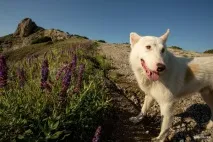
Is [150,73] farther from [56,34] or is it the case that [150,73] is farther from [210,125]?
[56,34]

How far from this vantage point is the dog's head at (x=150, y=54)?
562cm

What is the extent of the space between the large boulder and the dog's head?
52507 mm

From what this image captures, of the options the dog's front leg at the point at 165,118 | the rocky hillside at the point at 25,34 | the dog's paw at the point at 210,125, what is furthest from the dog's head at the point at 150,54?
the rocky hillside at the point at 25,34

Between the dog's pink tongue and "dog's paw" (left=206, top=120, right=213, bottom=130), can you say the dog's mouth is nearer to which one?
the dog's pink tongue

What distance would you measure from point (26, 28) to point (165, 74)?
5425 centimetres

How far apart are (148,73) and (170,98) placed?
73cm

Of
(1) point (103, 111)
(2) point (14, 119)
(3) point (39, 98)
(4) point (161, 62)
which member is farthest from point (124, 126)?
(2) point (14, 119)

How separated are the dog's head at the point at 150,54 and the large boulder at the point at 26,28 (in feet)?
172

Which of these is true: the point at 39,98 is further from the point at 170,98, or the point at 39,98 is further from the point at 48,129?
the point at 170,98

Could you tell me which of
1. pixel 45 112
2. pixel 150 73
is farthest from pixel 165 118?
pixel 45 112

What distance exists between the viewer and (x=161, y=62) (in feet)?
18.1

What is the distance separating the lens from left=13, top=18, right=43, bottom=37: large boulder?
56.4 meters

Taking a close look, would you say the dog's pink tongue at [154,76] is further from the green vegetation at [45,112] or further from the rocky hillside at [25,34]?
the rocky hillside at [25,34]

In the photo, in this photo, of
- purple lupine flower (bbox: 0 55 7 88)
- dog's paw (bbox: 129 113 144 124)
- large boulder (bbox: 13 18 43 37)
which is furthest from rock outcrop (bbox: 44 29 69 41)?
purple lupine flower (bbox: 0 55 7 88)
